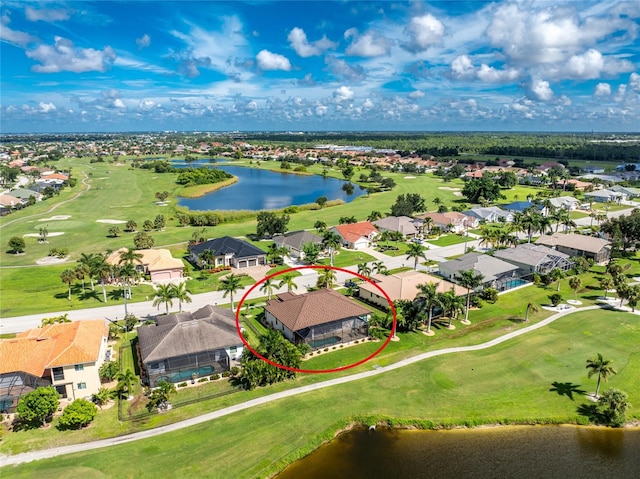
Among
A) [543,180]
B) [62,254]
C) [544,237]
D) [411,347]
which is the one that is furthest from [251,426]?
[543,180]

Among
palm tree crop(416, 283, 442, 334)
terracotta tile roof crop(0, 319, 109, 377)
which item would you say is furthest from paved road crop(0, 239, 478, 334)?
palm tree crop(416, 283, 442, 334)

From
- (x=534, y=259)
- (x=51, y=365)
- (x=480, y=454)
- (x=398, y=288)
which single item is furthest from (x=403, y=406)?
(x=534, y=259)

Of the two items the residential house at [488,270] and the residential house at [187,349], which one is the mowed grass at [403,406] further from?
the residential house at [488,270]

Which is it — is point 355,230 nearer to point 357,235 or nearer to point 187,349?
point 357,235

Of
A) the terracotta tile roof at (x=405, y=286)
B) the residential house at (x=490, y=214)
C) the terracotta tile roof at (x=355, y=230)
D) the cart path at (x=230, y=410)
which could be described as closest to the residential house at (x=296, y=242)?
the terracotta tile roof at (x=355, y=230)

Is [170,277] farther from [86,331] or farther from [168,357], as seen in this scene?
[168,357]
